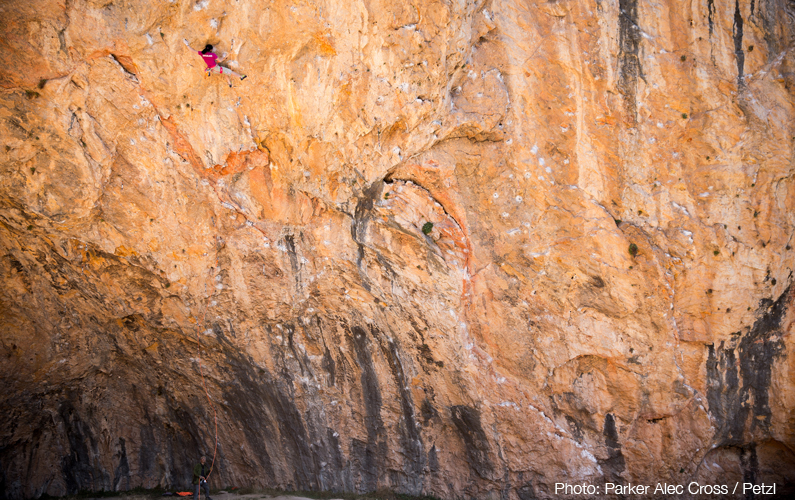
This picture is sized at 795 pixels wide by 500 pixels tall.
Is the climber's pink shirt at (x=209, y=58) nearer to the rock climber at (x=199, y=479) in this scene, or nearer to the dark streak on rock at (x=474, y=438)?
the dark streak on rock at (x=474, y=438)

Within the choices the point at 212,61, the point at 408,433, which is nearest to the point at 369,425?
the point at 408,433

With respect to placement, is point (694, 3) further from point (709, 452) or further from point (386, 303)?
point (709, 452)

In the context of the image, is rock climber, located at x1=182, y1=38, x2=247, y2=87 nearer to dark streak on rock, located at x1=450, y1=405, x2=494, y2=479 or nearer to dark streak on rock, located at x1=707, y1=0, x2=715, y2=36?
dark streak on rock, located at x1=450, y1=405, x2=494, y2=479

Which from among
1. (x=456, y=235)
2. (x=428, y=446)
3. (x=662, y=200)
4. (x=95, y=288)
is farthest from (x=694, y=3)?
(x=95, y=288)

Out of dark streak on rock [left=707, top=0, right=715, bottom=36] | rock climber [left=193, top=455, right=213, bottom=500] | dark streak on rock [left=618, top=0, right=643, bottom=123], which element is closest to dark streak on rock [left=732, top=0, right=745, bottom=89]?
dark streak on rock [left=707, top=0, right=715, bottom=36]

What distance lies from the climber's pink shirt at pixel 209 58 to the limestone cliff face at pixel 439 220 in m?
0.24

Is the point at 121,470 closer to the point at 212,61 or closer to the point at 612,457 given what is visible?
the point at 212,61

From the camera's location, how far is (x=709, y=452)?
7691 millimetres

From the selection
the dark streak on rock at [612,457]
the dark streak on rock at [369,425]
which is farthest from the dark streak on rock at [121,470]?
the dark streak on rock at [612,457]

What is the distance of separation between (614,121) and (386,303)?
15.2ft

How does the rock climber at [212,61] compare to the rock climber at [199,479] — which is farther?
the rock climber at [199,479]

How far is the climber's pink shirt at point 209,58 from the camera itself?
22.3 feet

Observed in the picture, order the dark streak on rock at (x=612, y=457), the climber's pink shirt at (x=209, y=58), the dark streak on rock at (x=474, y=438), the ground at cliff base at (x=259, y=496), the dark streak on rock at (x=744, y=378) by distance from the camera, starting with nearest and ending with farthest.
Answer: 1. the climber's pink shirt at (x=209, y=58)
2. the dark streak on rock at (x=744, y=378)
3. the dark streak on rock at (x=612, y=457)
4. the dark streak on rock at (x=474, y=438)
5. the ground at cliff base at (x=259, y=496)

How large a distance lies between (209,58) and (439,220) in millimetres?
4221
